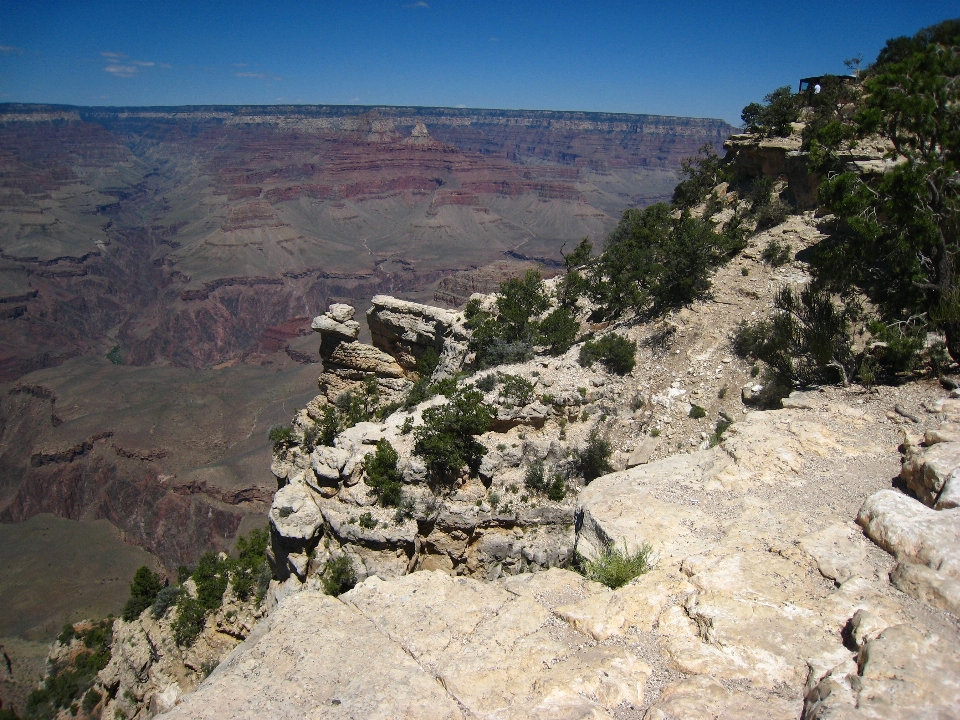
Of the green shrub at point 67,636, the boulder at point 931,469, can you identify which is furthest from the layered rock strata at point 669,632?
the green shrub at point 67,636

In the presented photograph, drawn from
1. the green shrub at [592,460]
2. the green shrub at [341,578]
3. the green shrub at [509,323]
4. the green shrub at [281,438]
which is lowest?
the green shrub at [281,438]

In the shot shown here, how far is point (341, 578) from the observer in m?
12.0

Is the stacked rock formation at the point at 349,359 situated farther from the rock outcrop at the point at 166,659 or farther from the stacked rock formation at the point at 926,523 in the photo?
the stacked rock formation at the point at 926,523

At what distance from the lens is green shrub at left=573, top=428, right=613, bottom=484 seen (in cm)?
1354

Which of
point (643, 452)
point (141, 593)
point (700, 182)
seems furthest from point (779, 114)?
point (141, 593)

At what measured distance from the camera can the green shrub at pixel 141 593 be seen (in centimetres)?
1988

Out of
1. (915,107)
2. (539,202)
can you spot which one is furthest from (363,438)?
(539,202)

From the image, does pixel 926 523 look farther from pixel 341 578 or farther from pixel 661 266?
pixel 661 266

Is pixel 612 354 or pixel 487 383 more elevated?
pixel 612 354

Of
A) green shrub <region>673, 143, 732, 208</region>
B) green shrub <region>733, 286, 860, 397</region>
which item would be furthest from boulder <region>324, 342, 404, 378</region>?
green shrub <region>673, 143, 732, 208</region>

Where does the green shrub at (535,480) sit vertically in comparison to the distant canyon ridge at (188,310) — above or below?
above

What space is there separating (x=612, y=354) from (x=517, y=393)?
3.60 metres

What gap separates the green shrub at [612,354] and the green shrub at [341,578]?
870 cm

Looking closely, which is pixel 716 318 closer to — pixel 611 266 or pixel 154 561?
pixel 611 266
